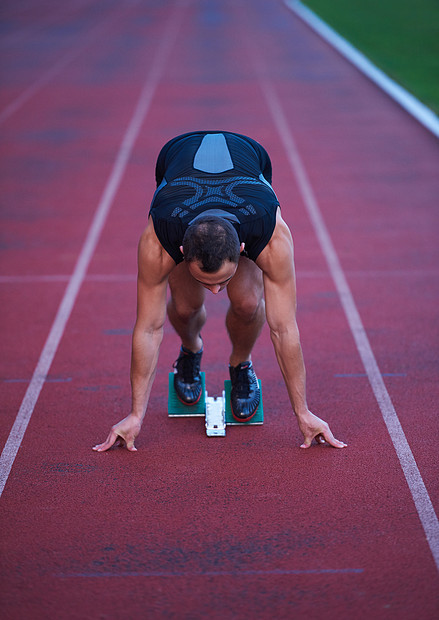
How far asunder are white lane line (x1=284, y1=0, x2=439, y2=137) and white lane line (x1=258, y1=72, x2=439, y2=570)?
2678mm

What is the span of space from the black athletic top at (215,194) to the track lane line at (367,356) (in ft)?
4.07

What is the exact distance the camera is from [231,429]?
3893 millimetres

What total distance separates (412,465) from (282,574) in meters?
1.03

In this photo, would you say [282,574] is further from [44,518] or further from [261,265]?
[261,265]

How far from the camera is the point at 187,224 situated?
311cm

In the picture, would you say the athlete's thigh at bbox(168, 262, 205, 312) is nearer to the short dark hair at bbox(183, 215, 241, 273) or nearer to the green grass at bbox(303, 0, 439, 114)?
the short dark hair at bbox(183, 215, 241, 273)

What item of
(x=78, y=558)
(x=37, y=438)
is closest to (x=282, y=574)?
(x=78, y=558)

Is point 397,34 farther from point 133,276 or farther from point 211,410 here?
point 211,410

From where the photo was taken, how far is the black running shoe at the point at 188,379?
13.3 ft

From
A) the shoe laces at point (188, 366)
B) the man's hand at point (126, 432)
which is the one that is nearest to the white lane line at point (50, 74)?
the shoe laces at point (188, 366)

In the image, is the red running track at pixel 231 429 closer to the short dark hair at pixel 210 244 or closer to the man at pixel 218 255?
the man at pixel 218 255

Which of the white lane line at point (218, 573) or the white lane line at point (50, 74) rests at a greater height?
the white lane line at point (218, 573)

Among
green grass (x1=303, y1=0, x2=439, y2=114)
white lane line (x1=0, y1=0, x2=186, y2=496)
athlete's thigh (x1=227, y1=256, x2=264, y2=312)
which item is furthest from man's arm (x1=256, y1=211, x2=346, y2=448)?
green grass (x1=303, y1=0, x2=439, y2=114)

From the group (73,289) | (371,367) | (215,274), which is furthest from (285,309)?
(73,289)
